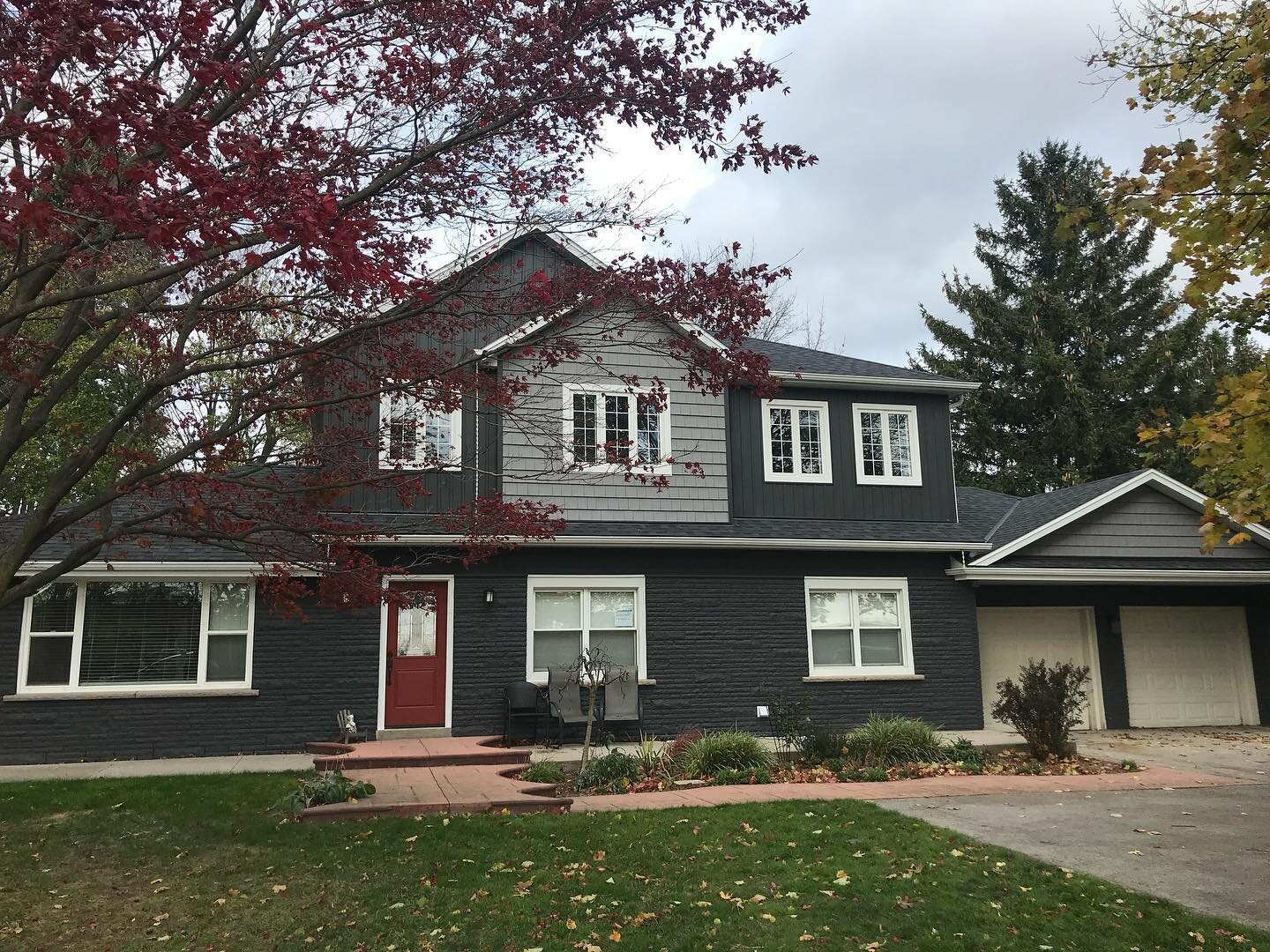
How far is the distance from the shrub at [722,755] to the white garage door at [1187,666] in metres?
8.43

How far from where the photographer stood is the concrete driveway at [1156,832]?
6320 mm

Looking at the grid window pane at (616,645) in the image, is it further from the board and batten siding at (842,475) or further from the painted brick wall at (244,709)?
the painted brick wall at (244,709)

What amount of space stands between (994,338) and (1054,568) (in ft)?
54.9

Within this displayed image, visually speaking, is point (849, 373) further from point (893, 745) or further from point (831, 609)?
point (893, 745)

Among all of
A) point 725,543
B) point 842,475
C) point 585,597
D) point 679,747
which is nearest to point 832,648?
point 725,543

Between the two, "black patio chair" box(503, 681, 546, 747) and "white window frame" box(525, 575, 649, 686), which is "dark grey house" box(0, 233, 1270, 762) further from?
"black patio chair" box(503, 681, 546, 747)

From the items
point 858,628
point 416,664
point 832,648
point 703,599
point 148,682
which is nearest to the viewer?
point 148,682

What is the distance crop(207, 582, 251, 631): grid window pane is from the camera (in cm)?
1260

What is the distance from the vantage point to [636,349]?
14148 mm

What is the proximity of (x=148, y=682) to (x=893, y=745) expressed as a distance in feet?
31.3

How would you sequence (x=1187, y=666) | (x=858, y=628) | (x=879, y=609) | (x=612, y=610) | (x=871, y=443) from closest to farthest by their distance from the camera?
(x=612, y=610)
(x=858, y=628)
(x=879, y=609)
(x=871, y=443)
(x=1187, y=666)

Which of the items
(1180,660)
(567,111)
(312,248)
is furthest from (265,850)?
(1180,660)

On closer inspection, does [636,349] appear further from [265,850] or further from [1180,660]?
[1180,660]

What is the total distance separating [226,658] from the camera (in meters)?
12.6
